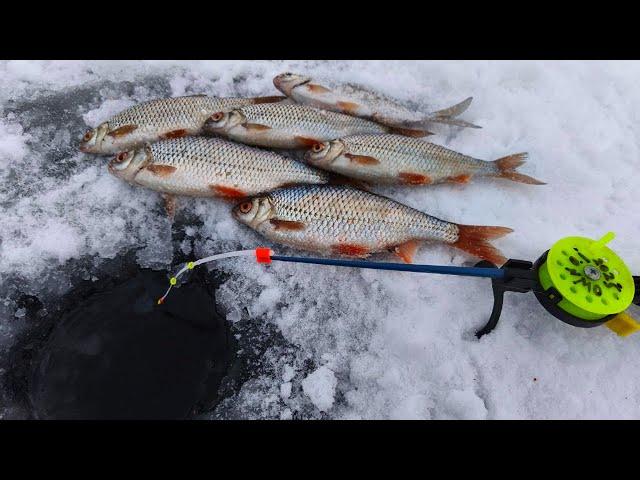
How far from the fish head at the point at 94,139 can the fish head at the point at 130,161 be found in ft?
0.94

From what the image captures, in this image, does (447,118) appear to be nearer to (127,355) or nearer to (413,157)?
(413,157)

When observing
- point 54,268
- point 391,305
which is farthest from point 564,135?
point 54,268

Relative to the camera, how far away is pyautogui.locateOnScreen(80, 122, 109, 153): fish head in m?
2.93

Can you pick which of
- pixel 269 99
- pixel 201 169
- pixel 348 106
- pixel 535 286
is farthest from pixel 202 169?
pixel 535 286

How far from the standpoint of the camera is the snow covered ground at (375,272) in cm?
235

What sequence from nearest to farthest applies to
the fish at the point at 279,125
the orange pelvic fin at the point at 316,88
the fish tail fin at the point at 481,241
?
the fish tail fin at the point at 481,241
the fish at the point at 279,125
the orange pelvic fin at the point at 316,88

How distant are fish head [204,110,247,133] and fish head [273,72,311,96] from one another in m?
0.59

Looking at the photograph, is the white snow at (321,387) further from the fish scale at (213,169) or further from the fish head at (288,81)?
the fish head at (288,81)

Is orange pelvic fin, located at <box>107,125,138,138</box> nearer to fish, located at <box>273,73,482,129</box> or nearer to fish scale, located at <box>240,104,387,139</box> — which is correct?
fish scale, located at <box>240,104,387,139</box>

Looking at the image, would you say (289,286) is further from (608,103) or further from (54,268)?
(608,103)

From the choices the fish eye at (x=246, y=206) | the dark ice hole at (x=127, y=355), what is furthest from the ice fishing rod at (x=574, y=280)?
the dark ice hole at (x=127, y=355)

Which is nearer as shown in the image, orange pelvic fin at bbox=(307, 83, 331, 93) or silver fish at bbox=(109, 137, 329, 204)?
silver fish at bbox=(109, 137, 329, 204)

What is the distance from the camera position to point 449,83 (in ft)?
12.4

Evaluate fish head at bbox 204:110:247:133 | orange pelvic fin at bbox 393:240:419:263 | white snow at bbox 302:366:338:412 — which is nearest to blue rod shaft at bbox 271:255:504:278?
orange pelvic fin at bbox 393:240:419:263
